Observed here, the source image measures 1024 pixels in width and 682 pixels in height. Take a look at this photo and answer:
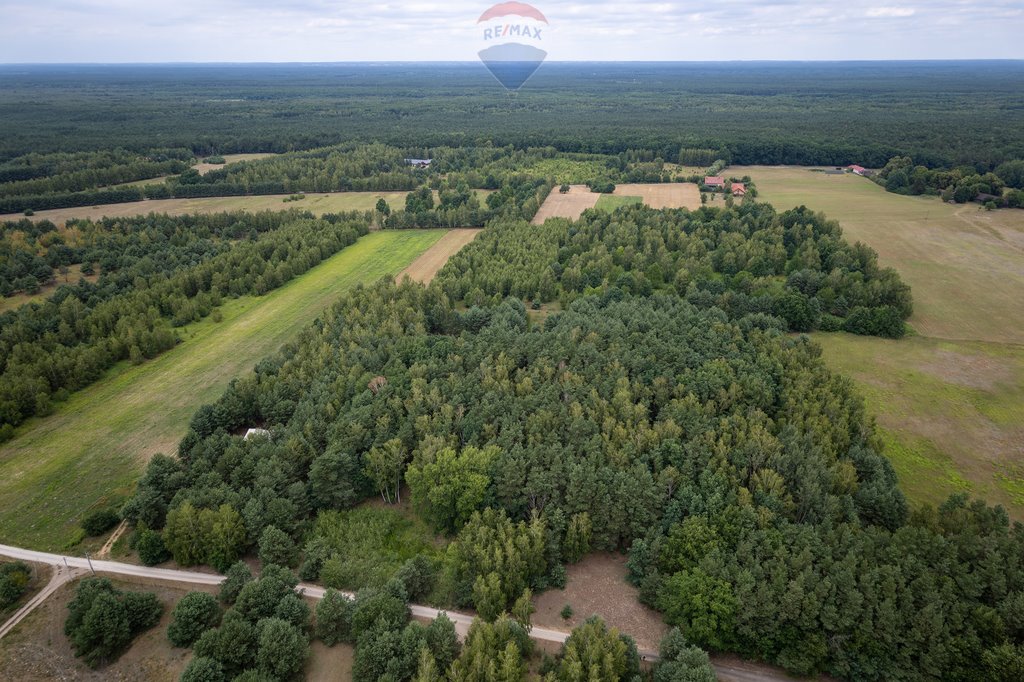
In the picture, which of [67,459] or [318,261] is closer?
[67,459]

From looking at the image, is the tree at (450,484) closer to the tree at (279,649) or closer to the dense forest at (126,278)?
the tree at (279,649)

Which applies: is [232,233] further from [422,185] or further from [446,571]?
[446,571]

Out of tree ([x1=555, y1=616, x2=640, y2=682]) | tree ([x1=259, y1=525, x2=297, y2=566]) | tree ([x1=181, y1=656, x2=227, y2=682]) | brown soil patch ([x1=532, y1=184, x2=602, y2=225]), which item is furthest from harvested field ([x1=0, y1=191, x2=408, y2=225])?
tree ([x1=555, y1=616, x2=640, y2=682])

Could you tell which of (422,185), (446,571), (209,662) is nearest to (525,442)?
(446,571)

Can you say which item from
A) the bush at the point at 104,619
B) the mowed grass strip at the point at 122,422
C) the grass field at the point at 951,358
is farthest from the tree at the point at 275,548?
the grass field at the point at 951,358

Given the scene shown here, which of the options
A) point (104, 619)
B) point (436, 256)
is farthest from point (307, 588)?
point (436, 256)

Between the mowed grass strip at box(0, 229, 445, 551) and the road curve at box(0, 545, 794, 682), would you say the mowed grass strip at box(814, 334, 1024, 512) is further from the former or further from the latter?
the mowed grass strip at box(0, 229, 445, 551)
